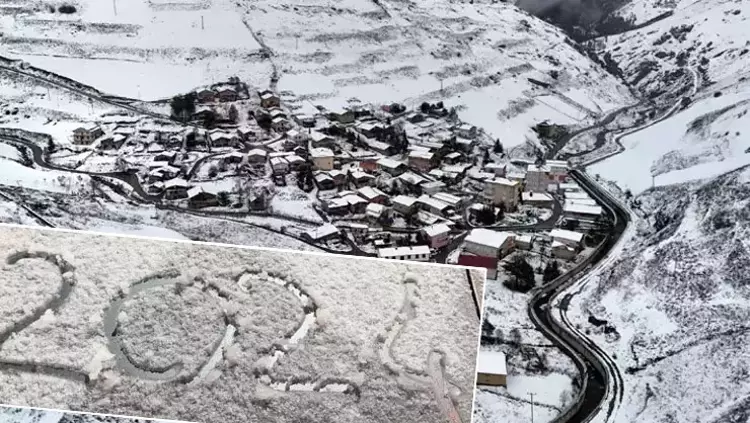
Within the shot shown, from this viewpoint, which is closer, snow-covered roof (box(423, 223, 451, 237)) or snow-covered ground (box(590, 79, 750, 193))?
snow-covered roof (box(423, 223, 451, 237))

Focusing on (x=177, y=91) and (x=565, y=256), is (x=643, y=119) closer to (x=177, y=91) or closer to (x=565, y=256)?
(x=565, y=256)

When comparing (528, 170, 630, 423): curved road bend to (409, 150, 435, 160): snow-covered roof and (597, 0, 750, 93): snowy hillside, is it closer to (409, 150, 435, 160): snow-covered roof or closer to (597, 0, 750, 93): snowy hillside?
(409, 150, 435, 160): snow-covered roof

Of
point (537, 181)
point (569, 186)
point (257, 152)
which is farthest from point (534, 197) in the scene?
point (257, 152)

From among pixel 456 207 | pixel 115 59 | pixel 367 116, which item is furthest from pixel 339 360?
pixel 115 59

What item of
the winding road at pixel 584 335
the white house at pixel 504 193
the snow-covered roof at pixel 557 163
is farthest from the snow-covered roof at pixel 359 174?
the winding road at pixel 584 335

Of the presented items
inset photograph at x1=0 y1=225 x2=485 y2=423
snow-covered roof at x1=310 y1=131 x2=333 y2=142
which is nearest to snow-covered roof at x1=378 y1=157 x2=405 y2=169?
snow-covered roof at x1=310 y1=131 x2=333 y2=142
